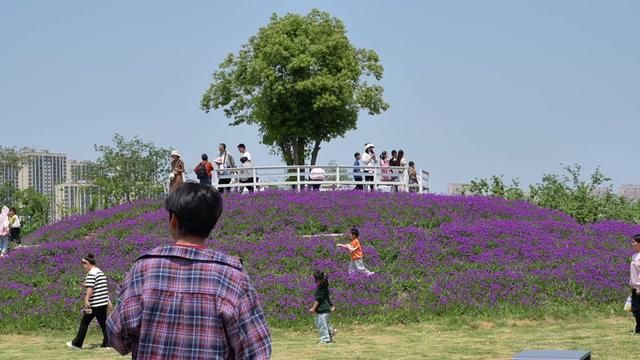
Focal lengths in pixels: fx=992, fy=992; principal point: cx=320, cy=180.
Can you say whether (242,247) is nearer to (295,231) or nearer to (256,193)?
(295,231)

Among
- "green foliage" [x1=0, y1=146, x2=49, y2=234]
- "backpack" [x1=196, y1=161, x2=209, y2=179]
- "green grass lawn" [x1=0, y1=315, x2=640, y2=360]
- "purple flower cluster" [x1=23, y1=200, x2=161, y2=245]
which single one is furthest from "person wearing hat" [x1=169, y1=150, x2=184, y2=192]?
"green foliage" [x1=0, y1=146, x2=49, y2=234]

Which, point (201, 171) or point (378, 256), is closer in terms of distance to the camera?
point (378, 256)

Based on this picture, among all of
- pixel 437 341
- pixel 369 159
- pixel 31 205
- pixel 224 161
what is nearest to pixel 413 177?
pixel 369 159

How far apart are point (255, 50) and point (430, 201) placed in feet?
97.2

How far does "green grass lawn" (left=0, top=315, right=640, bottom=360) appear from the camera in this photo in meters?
17.8

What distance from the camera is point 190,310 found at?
4.94m

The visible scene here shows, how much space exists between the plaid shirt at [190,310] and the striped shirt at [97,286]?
14.2m

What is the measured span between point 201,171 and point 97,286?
1674 centimetres

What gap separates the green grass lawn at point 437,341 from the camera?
17766mm

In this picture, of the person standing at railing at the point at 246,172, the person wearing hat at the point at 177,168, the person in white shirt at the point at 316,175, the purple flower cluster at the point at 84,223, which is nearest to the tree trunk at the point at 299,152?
the person in white shirt at the point at 316,175

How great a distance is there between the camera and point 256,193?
38812mm

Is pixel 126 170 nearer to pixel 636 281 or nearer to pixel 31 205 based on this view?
pixel 31 205

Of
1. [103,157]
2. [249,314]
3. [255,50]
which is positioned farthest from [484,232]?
[103,157]

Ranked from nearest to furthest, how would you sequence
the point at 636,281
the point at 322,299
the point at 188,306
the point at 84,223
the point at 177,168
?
the point at 188,306 → the point at 322,299 → the point at 636,281 → the point at 177,168 → the point at 84,223
